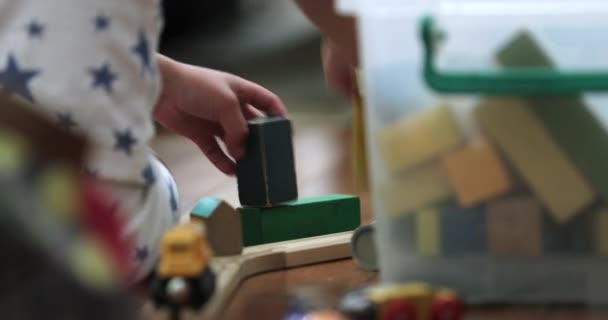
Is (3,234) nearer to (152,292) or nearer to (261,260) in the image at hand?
(152,292)

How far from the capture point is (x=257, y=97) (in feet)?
3.09

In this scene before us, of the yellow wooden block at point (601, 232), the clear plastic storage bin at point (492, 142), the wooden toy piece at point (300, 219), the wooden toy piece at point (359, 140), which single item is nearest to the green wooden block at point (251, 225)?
the wooden toy piece at point (300, 219)

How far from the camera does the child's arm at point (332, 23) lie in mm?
816

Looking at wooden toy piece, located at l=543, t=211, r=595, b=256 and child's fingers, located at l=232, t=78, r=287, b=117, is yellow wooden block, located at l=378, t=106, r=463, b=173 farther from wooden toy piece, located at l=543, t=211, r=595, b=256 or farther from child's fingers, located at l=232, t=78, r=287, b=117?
child's fingers, located at l=232, t=78, r=287, b=117

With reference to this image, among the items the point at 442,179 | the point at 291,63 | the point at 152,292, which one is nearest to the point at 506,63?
the point at 442,179

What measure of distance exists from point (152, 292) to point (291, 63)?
1.94 m

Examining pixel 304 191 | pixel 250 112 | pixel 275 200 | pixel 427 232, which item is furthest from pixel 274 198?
pixel 304 191

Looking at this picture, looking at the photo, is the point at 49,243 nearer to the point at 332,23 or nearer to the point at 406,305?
the point at 406,305

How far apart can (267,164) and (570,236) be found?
285 mm

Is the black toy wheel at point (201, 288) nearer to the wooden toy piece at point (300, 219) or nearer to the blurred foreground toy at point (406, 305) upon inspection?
the blurred foreground toy at point (406, 305)

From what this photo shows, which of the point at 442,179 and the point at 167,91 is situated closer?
the point at 442,179

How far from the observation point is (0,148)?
17.1 inches

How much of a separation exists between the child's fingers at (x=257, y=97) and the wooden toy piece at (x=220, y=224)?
0.16 m

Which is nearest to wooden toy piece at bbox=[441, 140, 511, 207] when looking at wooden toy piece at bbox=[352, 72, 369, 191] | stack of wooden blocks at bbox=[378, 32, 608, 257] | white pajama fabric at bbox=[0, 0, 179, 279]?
stack of wooden blocks at bbox=[378, 32, 608, 257]
